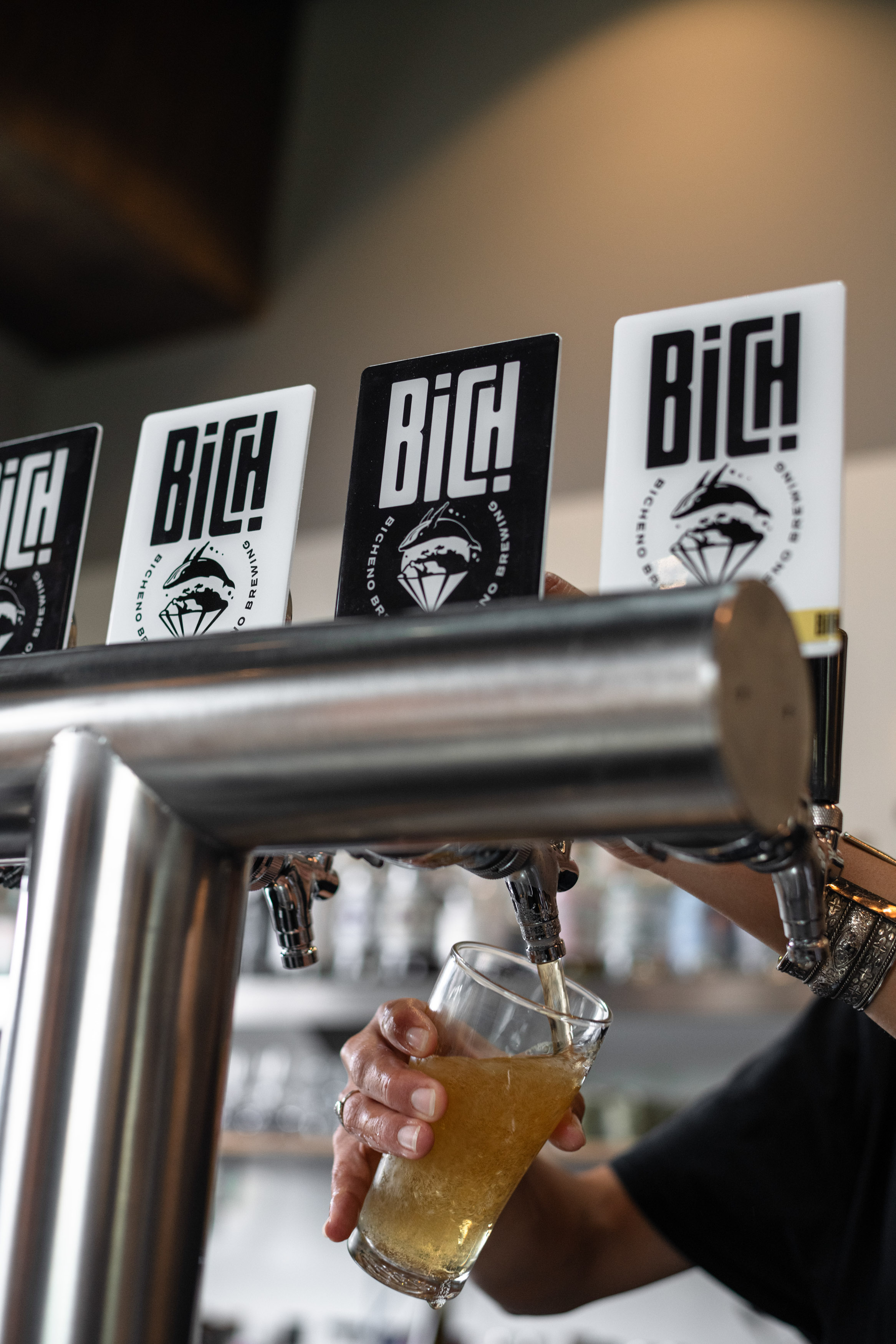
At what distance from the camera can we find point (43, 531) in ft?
1.52

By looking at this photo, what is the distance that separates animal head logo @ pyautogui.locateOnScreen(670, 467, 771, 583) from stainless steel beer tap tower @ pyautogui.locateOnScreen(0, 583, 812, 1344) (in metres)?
0.10

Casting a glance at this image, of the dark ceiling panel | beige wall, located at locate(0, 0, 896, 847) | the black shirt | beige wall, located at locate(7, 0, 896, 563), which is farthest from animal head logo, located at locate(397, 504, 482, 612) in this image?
the dark ceiling panel

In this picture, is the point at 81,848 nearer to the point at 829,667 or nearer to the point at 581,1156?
the point at 829,667

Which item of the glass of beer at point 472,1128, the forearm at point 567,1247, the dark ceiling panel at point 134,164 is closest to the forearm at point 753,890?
the glass of beer at point 472,1128

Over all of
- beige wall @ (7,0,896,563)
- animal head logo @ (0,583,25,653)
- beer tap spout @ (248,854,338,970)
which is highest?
beige wall @ (7,0,896,563)

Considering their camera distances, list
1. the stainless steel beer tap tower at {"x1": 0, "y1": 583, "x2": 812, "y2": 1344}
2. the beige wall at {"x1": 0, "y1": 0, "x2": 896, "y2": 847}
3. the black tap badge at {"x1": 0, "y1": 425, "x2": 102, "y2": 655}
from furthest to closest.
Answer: the beige wall at {"x1": 0, "y1": 0, "x2": 896, "y2": 847} → the black tap badge at {"x1": 0, "y1": 425, "x2": 102, "y2": 655} → the stainless steel beer tap tower at {"x1": 0, "y1": 583, "x2": 812, "y2": 1344}

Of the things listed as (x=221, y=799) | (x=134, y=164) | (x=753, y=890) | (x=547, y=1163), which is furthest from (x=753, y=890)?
(x=134, y=164)

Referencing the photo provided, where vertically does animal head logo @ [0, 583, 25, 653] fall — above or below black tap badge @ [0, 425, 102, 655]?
below

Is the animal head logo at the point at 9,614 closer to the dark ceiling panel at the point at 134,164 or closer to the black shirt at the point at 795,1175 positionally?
the black shirt at the point at 795,1175

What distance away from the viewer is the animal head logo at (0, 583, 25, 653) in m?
0.45

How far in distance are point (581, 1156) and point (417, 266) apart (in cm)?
198

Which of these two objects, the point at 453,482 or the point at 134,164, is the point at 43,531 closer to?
the point at 453,482

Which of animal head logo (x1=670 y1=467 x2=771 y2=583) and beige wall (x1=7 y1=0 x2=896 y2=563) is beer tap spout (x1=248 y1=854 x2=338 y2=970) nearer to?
animal head logo (x1=670 y1=467 x2=771 y2=583)

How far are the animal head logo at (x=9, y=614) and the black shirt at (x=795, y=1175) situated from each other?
1.16 meters
